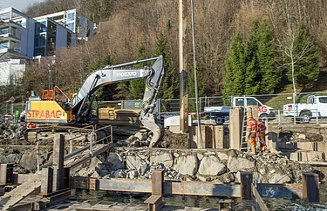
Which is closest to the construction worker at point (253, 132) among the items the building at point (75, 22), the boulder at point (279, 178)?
the boulder at point (279, 178)

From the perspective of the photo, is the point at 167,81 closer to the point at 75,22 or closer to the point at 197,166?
the point at 197,166

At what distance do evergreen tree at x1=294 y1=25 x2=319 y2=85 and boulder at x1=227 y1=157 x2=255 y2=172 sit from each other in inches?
749

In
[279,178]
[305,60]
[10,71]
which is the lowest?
[279,178]

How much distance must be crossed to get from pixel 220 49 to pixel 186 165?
23343 millimetres

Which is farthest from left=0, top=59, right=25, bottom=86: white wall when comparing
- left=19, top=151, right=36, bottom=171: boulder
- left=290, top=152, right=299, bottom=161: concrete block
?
left=290, top=152, right=299, bottom=161: concrete block

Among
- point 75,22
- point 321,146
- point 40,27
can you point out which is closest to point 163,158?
point 321,146

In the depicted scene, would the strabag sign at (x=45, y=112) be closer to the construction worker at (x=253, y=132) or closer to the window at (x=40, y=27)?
the construction worker at (x=253, y=132)

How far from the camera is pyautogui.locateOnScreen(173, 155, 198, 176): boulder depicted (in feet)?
47.3

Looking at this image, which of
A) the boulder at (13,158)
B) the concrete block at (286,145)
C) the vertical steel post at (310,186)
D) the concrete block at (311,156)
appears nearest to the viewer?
the vertical steel post at (310,186)

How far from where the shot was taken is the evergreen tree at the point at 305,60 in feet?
98.9

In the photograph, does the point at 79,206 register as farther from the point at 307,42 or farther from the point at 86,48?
the point at 86,48

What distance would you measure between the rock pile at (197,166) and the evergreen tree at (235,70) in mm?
15590

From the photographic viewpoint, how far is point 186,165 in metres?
14.6

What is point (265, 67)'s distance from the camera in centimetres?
3061
